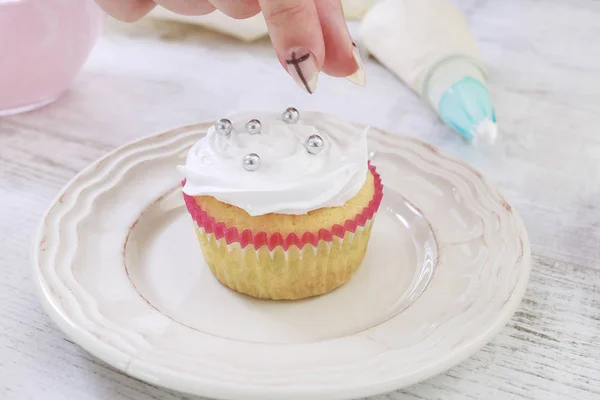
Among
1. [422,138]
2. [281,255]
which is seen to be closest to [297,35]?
[281,255]

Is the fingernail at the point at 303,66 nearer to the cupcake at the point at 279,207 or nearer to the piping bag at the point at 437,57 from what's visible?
the cupcake at the point at 279,207

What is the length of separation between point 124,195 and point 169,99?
15.5 inches

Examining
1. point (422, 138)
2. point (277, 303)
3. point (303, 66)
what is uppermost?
point (303, 66)

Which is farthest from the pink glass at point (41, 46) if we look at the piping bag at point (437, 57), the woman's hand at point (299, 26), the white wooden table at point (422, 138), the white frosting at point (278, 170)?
the piping bag at point (437, 57)

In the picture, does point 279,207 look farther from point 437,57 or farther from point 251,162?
point 437,57

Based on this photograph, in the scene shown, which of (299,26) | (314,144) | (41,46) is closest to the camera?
(299,26)

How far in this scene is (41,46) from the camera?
1.06m

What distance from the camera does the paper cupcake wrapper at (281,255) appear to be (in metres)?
0.72

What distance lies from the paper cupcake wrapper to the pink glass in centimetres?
49

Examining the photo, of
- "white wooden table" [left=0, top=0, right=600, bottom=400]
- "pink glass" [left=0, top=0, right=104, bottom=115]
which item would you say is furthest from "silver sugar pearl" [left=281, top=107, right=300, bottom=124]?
"pink glass" [left=0, top=0, right=104, bottom=115]

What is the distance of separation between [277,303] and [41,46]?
0.63 m

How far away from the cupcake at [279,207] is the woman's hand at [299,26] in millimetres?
90

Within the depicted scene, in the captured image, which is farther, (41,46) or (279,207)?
(41,46)

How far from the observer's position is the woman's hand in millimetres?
624
